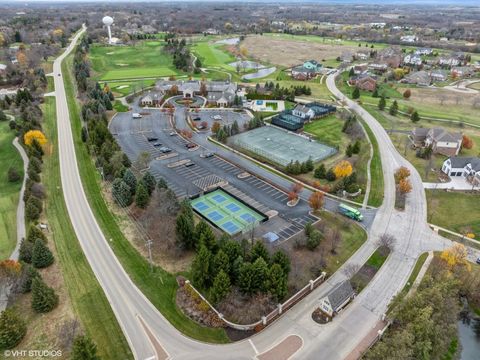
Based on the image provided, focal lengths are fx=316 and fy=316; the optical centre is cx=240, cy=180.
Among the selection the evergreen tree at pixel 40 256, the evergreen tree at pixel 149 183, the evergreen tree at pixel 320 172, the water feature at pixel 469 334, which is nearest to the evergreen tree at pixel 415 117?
the evergreen tree at pixel 320 172

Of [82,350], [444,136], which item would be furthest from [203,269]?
[444,136]

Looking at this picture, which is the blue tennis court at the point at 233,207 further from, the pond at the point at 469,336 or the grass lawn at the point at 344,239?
the pond at the point at 469,336

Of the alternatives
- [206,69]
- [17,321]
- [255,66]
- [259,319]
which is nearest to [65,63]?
[206,69]

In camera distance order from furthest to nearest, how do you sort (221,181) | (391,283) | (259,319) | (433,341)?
(221,181) < (391,283) < (259,319) < (433,341)

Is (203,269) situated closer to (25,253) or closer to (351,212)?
(25,253)

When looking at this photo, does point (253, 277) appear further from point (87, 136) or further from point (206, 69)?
point (206, 69)
